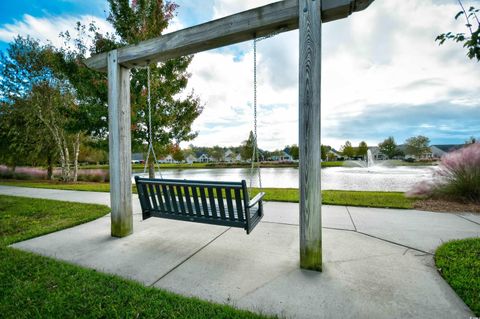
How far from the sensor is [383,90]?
14.0 meters

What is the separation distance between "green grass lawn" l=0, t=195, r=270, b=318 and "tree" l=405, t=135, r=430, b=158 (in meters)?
69.2

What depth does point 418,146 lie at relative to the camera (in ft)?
176

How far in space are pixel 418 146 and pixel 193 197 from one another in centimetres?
6922

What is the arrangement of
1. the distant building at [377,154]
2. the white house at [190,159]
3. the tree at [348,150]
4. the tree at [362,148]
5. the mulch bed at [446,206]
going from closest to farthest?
the mulch bed at [446,206]
the tree at [362,148]
the tree at [348,150]
the distant building at [377,154]
the white house at [190,159]

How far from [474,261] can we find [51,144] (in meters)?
20.3

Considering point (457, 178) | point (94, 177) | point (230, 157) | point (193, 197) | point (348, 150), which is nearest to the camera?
point (193, 197)

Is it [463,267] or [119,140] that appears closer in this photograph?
[463,267]

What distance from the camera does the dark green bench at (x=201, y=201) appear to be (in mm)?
2449

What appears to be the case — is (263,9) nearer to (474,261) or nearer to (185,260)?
(185,260)

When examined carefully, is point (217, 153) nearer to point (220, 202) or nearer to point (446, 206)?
point (446, 206)

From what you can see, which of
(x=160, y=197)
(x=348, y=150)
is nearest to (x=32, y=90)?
(x=160, y=197)

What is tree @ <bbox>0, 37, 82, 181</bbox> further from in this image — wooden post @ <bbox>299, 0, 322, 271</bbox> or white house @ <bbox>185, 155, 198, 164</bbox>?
white house @ <bbox>185, 155, 198, 164</bbox>

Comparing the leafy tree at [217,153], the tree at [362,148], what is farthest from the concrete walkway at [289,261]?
the tree at [362,148]

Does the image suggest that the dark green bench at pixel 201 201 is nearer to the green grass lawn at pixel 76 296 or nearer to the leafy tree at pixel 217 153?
the green grass lawn at pixel 76 296
